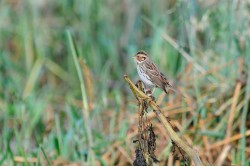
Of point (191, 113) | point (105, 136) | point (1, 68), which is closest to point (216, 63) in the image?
point (191, 113)

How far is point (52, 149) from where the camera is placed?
4301mm

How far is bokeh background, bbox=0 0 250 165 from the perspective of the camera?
421 centimetres

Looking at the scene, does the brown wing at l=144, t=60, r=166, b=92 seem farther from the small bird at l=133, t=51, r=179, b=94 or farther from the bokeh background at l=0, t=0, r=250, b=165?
the bokeh background at l=0, t=0, r=250, b=165

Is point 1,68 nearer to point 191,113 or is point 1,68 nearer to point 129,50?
point 129,50

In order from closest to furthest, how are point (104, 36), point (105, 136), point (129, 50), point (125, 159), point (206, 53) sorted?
point (125, 159)
point (105, 136)
point (206, 53)
point (129, 50)
point (104, 36)

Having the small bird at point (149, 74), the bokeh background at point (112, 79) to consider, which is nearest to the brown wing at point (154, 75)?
the small bird at point (149, 74)

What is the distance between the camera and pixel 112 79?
626 cm

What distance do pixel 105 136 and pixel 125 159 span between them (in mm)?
327

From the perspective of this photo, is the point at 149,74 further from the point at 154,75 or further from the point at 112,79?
the point at 112,79

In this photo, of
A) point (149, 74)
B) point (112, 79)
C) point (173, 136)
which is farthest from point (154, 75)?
point (112, 79)

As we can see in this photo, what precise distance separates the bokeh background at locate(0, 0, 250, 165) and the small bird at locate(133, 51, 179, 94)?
412 mm

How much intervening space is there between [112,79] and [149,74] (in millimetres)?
3047

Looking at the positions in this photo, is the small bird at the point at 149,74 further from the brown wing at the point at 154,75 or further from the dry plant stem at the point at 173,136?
the dry plant stem at the point at 173,136

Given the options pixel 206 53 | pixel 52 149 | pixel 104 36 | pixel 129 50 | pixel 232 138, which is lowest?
pixel 52 149
